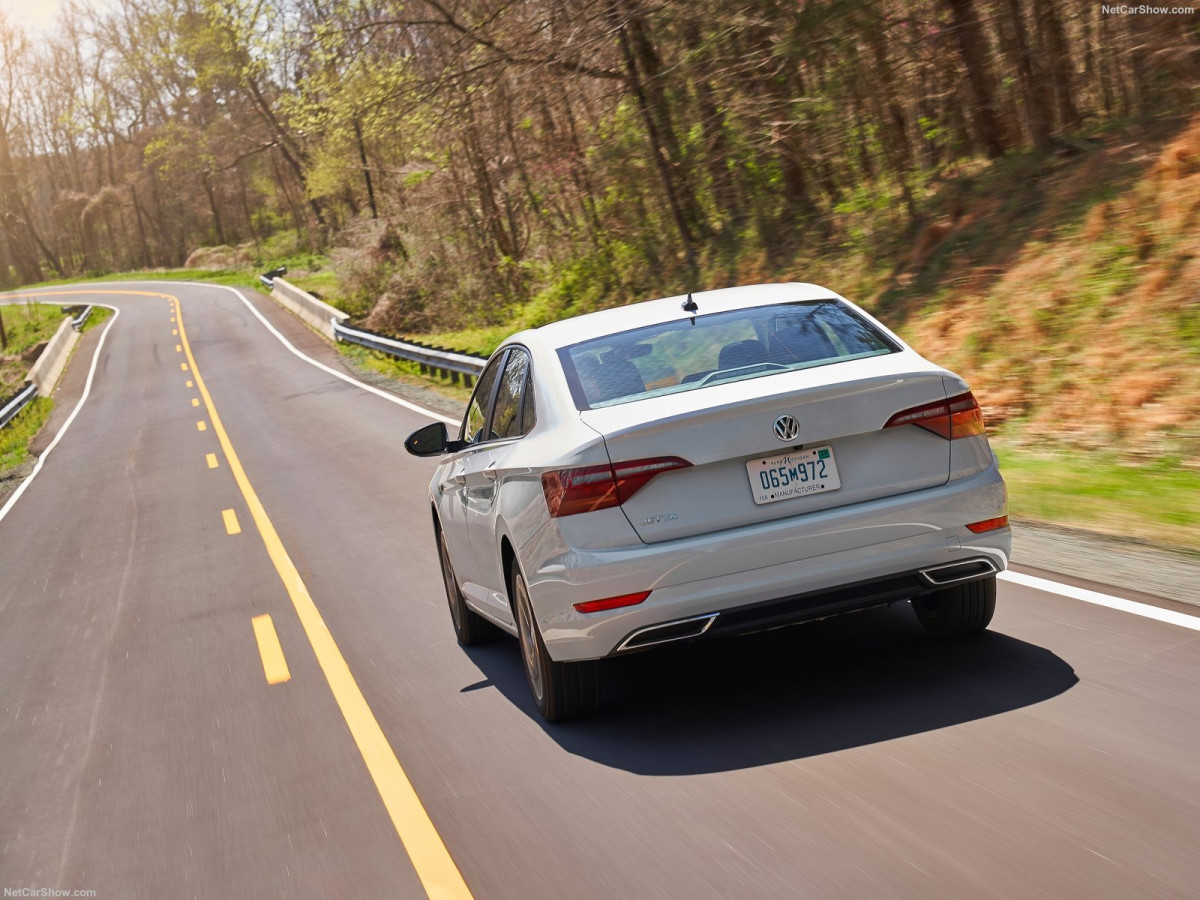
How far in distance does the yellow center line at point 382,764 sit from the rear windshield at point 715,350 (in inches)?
68.3

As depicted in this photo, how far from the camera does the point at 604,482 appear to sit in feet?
16.6

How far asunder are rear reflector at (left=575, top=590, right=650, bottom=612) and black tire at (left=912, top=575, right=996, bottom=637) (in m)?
1.60

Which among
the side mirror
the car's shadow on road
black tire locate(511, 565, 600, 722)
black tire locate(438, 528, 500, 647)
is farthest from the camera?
black tire locate(438, 528, 500, 647)

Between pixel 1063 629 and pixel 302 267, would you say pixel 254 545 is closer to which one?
pixel 1063 629

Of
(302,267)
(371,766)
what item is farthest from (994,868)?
(302,267)

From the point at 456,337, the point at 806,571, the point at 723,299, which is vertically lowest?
the point at 456,337

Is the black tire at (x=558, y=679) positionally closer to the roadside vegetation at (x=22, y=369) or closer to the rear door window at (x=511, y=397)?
the rear door window at (x=511, y=397)

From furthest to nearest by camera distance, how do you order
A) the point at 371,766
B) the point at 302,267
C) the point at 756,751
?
the point at 302,267 < the point at 371,766 < the point at 756,751

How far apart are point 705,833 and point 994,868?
96 cm

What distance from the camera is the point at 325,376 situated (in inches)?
1205

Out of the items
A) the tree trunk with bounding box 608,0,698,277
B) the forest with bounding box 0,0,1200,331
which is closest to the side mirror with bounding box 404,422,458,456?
the forest with bounding box 0,0,1200,331

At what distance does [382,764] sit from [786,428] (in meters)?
2.32

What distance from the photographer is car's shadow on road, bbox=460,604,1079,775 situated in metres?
5.09

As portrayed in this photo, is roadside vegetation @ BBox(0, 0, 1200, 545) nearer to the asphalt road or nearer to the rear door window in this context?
the asphalt road
